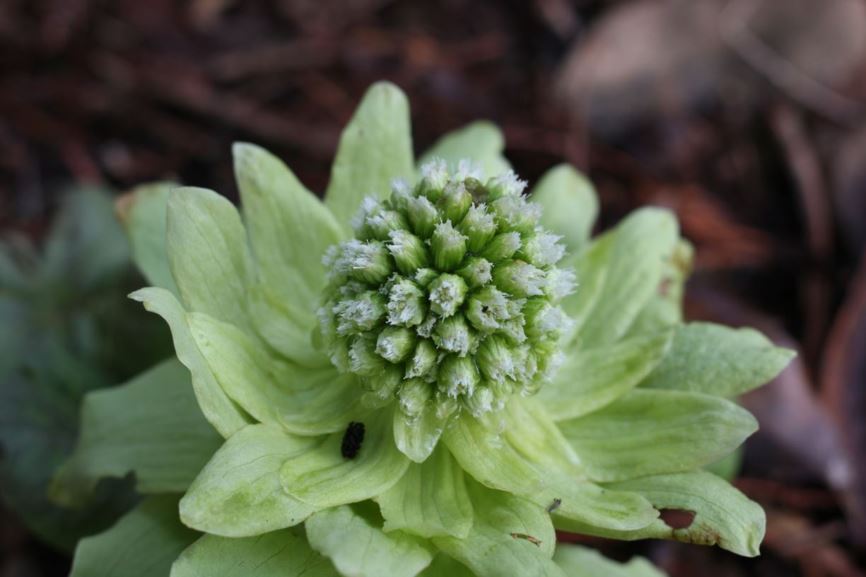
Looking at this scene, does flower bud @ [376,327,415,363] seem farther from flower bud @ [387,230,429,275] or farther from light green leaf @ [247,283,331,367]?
light green leaf @ [247,283,331,367]

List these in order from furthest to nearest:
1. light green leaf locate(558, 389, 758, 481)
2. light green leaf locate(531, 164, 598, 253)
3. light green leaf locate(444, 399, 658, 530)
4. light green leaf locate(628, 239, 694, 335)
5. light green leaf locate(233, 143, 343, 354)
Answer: light green leaf locate(531, 164, 598, 253) → light green leaf locate(628, 239, 694, 335) → light green leaf locate(233, 143, 343, 354) → light green leaf locate(558, 389, 758, 481) → light green leaf locate(444, 399, 658, 530)

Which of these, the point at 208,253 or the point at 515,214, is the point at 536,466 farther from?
the point at 208,253

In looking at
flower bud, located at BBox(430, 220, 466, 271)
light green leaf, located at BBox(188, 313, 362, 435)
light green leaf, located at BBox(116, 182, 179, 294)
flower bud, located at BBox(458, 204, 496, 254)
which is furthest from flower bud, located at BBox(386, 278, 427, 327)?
light green leaf, located at BBox(116, 182, 179, 294)

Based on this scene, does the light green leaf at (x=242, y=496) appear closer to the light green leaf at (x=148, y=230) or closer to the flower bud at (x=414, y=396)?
the flower bud at (x=414, y=396)

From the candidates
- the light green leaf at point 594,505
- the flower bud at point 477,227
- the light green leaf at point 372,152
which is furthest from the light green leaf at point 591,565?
the light green leaf at point 372,152

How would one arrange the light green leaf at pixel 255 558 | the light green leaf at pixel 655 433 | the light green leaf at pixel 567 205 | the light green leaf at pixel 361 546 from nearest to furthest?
the light green leaf at pixel 361 546 < the light green leaf at pixel 255 558 < the light green leaf at pixel 655 433 < the light green leaf at pixel 567 205

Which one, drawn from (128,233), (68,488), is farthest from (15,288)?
(68,488)
